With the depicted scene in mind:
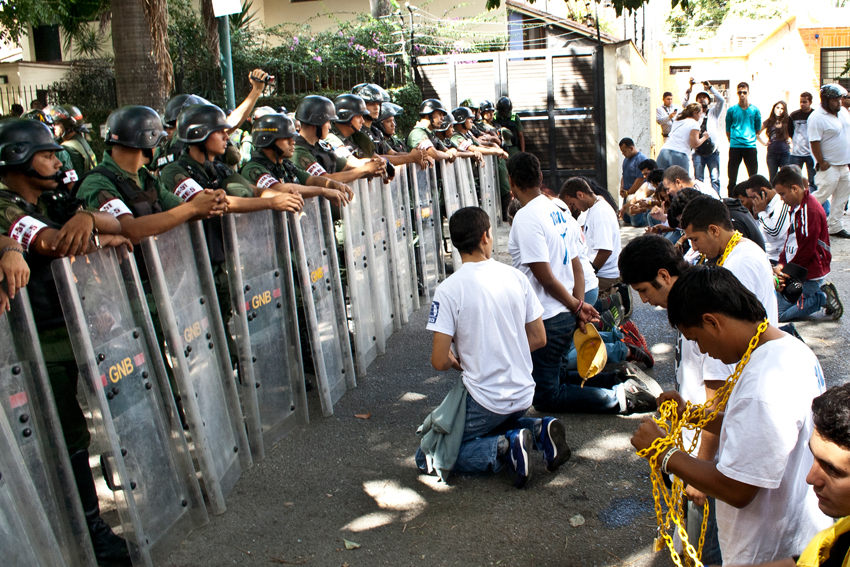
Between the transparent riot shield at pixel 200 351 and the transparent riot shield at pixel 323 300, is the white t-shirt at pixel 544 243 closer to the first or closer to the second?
the transparent riot shield at pixel 323 300

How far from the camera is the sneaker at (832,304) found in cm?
731

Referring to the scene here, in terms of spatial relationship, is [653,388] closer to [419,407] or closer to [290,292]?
[419,407]

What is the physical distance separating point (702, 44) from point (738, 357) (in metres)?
52.1

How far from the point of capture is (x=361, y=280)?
658cm

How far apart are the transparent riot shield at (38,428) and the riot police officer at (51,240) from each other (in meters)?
0.28

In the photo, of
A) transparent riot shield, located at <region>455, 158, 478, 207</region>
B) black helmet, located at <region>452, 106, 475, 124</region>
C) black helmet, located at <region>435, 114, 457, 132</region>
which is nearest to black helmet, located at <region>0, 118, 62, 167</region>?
transparent riot shield, located at <region>455, 158, 478, 207</region>

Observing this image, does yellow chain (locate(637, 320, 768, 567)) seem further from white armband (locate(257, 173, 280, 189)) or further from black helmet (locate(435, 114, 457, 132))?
black helmet (locate(435, 114, 457, 132))

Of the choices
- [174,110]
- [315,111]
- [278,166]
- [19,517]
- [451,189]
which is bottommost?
[19,517]

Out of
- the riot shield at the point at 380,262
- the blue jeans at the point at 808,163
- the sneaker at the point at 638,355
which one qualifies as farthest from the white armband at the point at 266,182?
the blue jeans at the point at 808,163

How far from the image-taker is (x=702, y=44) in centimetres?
4900

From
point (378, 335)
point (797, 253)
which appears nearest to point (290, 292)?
point (378, 335)

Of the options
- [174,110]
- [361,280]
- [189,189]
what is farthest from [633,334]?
[174,110]

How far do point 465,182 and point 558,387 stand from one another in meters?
5.45

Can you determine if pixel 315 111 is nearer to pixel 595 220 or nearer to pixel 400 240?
pixel 400 240
